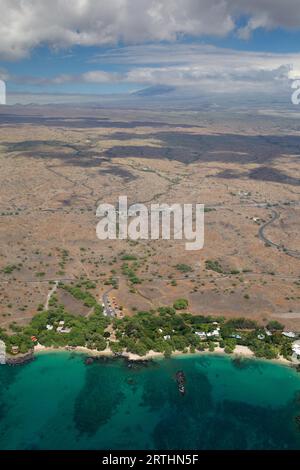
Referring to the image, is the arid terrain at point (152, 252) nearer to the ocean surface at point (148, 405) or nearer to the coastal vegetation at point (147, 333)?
the coastal vegetation at point (147, 333)

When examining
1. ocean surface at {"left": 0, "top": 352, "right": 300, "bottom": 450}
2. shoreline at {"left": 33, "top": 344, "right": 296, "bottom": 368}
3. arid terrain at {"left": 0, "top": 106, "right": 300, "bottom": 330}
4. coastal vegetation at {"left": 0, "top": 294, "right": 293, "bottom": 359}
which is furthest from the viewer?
arid terrain at {"left": 0, "top": 106, "right": 300, "bottom": 330}

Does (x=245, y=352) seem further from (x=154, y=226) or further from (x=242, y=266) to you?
(x=154, y=226)

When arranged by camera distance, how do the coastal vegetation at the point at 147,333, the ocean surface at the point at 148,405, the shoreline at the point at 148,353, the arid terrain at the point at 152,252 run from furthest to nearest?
1. the arid terrain at the point at 152,252
2. the coastal vegetation at the point at 147,333
3. the shoreline at the point at 148,353
4. the ocean surface at the point at 148,405

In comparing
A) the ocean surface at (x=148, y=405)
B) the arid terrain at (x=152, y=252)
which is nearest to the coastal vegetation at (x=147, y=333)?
the ocean surface at (x=148, y=405)

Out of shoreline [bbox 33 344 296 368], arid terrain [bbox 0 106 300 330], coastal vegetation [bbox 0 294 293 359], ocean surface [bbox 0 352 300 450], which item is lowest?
ocean surface [bbox 0 352 300 450]

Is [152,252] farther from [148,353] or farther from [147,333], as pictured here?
[148,353]

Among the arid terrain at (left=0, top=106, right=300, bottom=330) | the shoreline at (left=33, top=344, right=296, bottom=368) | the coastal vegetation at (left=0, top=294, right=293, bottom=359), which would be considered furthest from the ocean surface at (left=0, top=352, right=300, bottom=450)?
the arid terrain at (left=0, top=106, right=300, bottom=330)

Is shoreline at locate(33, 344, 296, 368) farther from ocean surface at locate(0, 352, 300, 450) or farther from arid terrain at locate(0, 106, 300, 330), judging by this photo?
arid terrain at locate(0, 106, 300, 330)
